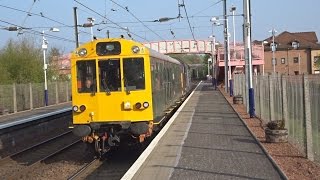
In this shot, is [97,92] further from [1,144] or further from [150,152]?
[1,144]

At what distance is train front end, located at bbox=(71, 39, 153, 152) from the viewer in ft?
43.8

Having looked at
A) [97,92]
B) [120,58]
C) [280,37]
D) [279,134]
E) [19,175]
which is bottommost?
[19,175]

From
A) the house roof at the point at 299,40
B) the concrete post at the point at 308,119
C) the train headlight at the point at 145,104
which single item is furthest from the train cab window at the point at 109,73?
the house roof at the point at 299,40

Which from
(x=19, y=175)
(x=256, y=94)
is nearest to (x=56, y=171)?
(x=19, y=175)

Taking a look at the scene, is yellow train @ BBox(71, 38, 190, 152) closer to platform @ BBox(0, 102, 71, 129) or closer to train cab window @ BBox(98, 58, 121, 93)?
train cab window @ BBox(98, 58, 121, 93)

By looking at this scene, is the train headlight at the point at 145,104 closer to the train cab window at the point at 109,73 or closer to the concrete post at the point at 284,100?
the train cab window at the point at 109,73

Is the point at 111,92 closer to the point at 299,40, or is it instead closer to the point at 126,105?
the point at 126,105

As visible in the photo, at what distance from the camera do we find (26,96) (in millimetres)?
37625

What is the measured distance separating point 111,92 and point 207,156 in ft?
10.8

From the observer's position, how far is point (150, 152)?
1206 cm

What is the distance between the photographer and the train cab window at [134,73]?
44.5ft

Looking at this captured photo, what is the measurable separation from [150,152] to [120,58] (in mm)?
2834

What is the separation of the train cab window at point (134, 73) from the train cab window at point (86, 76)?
0.83 meters

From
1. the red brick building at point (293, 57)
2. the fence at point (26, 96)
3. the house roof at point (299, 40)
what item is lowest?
the fence at point (26, 96)
